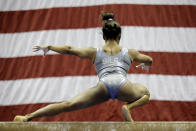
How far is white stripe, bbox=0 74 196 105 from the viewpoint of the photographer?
2.99 m

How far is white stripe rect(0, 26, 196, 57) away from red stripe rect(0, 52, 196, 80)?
0.06 meters

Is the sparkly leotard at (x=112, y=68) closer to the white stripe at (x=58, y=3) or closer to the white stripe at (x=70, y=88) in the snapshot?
the white stripe at (x=70, y=88)

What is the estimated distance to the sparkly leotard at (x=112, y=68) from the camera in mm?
1847

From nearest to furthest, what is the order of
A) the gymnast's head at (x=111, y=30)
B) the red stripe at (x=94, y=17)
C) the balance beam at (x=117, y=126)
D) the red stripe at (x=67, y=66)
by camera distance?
the balance beam at (x=117, y=126) → the gymnast's head at (x=111, y=30) → the red stripe at (x=67, y=66) → the red stripe at (x=94, y=17)

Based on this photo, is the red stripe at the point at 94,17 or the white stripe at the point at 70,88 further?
the red stripe at the point at 94,17

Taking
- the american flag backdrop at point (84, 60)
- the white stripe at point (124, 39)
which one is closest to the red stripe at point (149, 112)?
the american flag backdrop at point (84, 60)

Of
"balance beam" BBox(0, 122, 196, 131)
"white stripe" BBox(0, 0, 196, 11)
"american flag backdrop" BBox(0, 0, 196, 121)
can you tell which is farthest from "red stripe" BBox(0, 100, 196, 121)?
"balance beam" BBox(0, 122, 196, 131)

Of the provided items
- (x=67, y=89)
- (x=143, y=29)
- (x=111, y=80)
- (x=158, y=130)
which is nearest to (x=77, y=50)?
(x=111, y=80)

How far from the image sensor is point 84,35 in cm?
322

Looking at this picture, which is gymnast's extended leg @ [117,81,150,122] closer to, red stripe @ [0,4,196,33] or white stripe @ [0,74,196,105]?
white stripe @ [0,74,196,105]

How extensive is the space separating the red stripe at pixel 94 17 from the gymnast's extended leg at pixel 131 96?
1.41 meters

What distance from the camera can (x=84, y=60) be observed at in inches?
124

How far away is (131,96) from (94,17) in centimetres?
156

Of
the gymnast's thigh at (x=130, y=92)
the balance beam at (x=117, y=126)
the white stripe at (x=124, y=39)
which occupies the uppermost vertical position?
the white stripe at (x=124, y=39)
